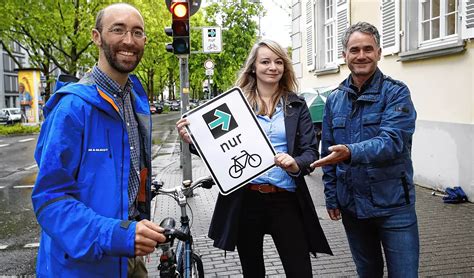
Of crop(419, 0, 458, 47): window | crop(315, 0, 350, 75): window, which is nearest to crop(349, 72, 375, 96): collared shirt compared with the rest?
crop(419, 0, 458, 47): window

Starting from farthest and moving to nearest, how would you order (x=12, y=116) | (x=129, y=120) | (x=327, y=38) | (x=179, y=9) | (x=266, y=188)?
(x=12, y=116) < (x=327, y=38) < (x=179, y=9) < (x=266, y=188) < (x=129, y=120)

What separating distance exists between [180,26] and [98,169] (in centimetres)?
642

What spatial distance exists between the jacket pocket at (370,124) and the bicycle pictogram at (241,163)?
2.10 feet

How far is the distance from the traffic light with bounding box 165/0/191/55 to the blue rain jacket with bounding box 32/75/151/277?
6.06 metres

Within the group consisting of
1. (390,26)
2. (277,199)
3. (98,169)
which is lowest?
(277,199)

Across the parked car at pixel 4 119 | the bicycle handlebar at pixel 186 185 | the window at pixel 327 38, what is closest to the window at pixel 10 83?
the parked car at pixel 4 119

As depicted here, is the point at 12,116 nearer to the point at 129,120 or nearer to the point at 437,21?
the point at 437,21

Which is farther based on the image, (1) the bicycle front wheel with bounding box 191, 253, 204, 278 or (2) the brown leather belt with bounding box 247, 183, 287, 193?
(1) the bicycle front wheel with bounding box 191, 253, 204, 278

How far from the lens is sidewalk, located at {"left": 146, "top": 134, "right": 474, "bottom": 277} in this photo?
462cm

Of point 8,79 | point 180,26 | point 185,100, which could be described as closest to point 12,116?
point 8,79

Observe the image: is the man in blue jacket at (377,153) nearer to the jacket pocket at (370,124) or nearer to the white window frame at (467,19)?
the jacket pocket at (370,124)

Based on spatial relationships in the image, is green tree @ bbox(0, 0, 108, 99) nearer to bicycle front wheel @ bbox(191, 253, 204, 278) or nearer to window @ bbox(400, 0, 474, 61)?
window @ bbox(400, 0, 474, 61)

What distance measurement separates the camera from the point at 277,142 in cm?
298

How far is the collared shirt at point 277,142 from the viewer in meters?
2.91
